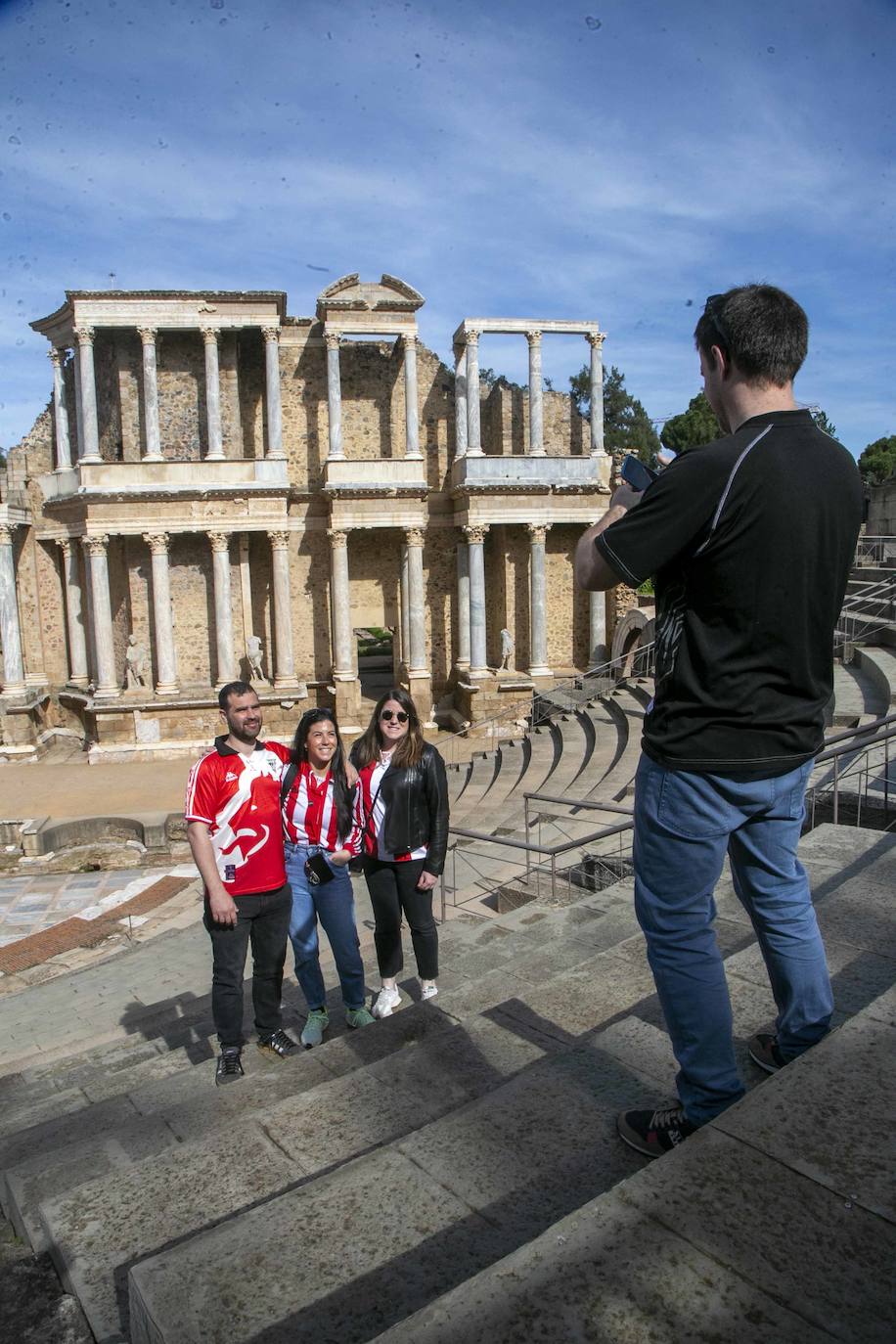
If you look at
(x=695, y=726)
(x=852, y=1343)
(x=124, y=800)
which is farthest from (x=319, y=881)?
(x=124, y=800)

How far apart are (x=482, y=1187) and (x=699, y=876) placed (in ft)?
3.31

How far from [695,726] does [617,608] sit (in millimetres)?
24300

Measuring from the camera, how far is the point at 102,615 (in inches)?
912

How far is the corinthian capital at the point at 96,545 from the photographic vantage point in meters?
22.9

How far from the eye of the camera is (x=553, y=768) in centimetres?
1678

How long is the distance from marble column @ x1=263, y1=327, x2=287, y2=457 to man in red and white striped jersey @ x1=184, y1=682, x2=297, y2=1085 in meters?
19.7

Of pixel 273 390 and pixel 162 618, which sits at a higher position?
pixel 273 390

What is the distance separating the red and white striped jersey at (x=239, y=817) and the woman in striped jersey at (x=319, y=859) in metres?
0.20

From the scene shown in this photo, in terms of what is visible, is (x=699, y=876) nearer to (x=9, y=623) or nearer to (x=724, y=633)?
(x=724, y=633)

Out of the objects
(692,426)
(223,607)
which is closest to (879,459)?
(692,426)

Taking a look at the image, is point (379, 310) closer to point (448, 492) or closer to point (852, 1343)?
point (448, 492)

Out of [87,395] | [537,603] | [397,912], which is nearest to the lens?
[397,912]

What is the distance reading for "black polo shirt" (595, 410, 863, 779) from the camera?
243 cm

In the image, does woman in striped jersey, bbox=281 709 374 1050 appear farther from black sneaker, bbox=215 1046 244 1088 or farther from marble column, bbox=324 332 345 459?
marble column, bbox=324 332 345 459
